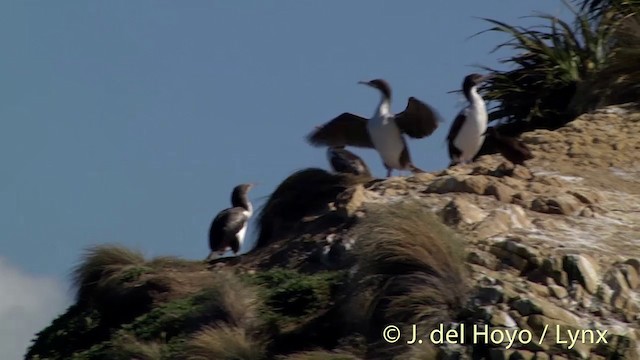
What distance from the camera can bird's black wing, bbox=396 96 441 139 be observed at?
75.5 ft

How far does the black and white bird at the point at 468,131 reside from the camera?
22.2 meters

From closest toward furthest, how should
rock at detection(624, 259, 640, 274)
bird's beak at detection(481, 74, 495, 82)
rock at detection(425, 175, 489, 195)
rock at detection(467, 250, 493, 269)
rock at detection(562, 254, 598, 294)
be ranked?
rock at detection(562, 254, 598, 294)
rock at detection(624, 259, 640, 274)
rock at detection(467, 250, 493, 269)
rock at detection(425, 175, 489, 195)
bird's beak at detection(481, 74, 495, 82)

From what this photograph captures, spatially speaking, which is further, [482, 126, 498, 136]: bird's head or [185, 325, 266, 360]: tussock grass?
[482, 126, 498, 136]: bird's head

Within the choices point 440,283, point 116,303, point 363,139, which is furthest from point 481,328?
point 363,139

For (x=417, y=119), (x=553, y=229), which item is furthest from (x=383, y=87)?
(x=553, y=229)

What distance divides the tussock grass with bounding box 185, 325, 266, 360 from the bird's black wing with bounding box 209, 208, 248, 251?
213 inches

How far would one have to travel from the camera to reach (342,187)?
70.2ft

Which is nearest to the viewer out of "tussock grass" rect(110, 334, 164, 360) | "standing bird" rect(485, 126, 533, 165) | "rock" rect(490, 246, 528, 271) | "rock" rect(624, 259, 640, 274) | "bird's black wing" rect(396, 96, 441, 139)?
"rock" rect(624, 259, 640, 274)

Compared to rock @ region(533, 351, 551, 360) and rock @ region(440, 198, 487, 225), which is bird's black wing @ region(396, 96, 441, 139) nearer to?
rock @ region(440, 198, 487, 225)

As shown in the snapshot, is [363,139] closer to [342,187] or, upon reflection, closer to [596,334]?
[342,187]

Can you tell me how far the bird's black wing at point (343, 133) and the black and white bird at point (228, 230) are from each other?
1.25 m

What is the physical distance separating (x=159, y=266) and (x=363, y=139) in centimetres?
452

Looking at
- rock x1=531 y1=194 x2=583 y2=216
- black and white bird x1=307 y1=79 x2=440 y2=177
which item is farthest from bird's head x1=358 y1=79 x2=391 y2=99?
rock x1=531 y1=194 x2=583 y2=216

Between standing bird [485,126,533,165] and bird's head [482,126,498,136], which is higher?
bird's head [482,126,498,136]
